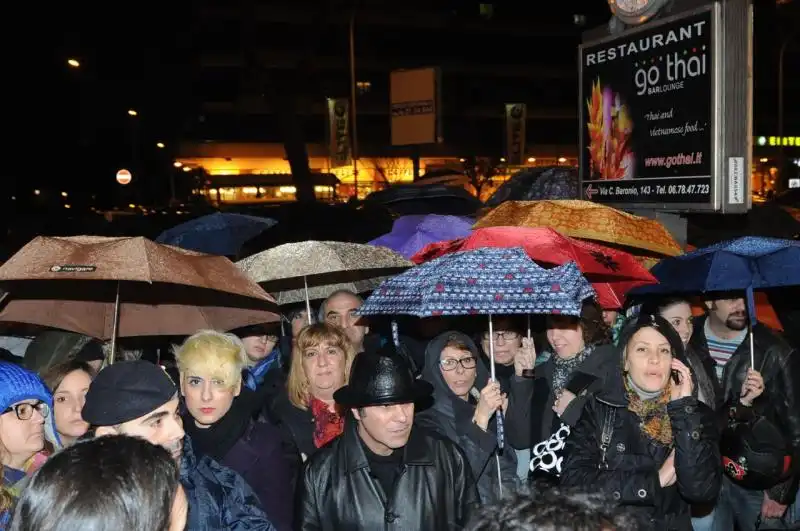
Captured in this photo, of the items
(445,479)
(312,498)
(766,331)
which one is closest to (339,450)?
(312,498)

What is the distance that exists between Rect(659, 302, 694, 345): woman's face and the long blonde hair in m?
2.47

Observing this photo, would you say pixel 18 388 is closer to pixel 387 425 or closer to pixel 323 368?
pixel 387 425

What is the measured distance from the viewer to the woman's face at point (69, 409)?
4.84 m

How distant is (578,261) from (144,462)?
3.95 m

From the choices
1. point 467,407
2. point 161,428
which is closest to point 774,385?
point 467,407

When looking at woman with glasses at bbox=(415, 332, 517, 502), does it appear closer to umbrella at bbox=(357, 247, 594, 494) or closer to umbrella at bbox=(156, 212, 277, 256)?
umbrella at bbox=(357, 247, 594, 494)

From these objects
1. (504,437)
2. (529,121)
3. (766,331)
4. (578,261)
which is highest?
(529,121)

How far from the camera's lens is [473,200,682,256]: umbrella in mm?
6617

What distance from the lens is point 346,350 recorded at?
5.70 metres

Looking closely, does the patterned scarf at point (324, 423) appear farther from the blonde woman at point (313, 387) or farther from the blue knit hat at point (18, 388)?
the blue knit hat at point (18, 388)

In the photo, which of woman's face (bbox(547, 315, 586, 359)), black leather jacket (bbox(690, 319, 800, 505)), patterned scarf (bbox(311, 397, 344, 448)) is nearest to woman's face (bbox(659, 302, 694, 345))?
black leather jacket (bbox(690, 319, 800, 505))

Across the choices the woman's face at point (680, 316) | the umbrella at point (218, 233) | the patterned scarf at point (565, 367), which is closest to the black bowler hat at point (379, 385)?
the patterned scarf at point (565, 367)

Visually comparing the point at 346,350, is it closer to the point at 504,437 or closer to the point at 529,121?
the point at 504,437

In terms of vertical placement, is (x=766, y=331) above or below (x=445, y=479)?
above
